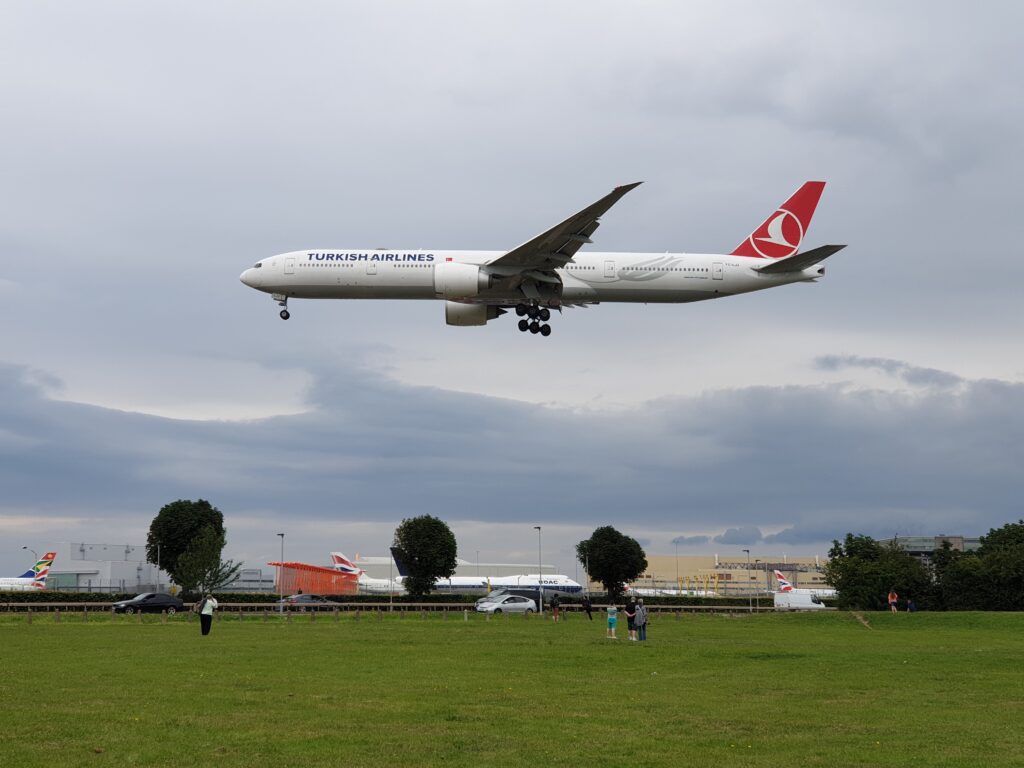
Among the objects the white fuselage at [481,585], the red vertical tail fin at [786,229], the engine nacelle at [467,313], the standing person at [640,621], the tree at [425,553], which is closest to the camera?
the standing person at [640,621]

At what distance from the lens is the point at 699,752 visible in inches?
548

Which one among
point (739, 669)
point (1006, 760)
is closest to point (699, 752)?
point (1006, 760)

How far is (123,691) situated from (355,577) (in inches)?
4065

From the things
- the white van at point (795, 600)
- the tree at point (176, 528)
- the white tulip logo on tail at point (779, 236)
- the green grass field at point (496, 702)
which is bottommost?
the white van at point (795, 600)

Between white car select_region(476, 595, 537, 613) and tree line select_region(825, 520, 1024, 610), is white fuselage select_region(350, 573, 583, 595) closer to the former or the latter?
tree line select_region(825, 520, 1024, 610)

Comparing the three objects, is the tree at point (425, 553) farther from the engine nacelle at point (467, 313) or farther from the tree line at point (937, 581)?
the engine nacelle at point (467, 313)

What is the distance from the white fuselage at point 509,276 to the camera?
46.4m

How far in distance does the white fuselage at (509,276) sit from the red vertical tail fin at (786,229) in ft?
7.40

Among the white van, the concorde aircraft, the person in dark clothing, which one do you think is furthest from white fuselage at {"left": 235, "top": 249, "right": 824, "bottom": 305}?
the white van

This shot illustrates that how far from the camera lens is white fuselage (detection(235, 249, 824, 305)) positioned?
46.4 m

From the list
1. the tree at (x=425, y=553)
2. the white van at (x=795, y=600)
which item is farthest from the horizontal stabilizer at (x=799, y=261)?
the tree at (x=425, y=553)

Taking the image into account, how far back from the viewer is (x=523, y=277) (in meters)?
45.9

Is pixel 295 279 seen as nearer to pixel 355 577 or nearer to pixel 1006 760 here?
pixel 1006 760

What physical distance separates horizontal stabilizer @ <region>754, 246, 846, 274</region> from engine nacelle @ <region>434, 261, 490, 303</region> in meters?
12.7
